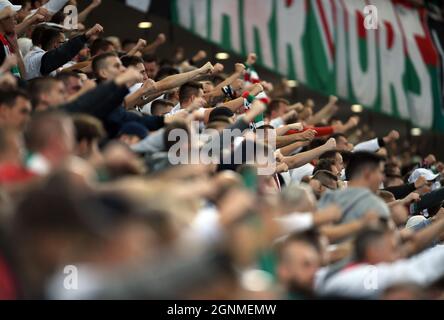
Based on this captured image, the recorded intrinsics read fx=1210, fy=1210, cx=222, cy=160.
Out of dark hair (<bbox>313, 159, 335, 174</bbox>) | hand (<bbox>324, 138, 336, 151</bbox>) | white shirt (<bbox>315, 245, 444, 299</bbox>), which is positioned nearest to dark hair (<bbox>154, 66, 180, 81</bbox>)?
hand (<bbox>324, 138, 336, 151</bbox>)

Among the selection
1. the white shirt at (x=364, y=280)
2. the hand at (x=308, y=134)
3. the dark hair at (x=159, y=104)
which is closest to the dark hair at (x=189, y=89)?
the dark hair at (x=159, y=104)

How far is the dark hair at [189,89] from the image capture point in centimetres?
986

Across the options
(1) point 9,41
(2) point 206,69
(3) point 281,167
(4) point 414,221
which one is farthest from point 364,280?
(4) point 414,221

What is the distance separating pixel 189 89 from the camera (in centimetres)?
988

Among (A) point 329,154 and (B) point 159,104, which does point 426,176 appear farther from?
(B) point 159,104

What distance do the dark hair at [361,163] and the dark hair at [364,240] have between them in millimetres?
1269

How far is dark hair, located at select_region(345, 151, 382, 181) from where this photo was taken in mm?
7781

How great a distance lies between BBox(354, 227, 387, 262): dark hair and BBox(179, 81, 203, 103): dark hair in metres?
3.58

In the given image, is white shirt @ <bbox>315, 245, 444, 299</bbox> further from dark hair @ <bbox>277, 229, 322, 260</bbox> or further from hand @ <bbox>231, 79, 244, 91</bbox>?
hand @ <bbox>231, 79, 244, 91</bbox>

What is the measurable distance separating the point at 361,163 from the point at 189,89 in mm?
2435

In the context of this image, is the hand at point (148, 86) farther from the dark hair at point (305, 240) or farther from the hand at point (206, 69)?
the dark hair at point (305, 240)

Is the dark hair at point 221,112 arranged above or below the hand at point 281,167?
above

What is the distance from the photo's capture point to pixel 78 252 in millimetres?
5484

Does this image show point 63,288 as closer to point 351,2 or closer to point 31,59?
point 31,59
